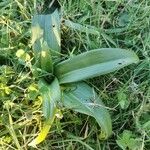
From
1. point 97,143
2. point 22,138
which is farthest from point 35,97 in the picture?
point 97,143

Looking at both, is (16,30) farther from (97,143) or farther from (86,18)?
(97,143)

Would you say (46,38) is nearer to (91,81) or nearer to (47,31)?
(47,31)

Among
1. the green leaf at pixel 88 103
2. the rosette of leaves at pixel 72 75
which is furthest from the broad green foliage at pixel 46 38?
the green leaf at pixel 88 103

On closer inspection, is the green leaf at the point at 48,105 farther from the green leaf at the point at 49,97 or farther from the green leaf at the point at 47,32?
the green leaf at the point at 47,32

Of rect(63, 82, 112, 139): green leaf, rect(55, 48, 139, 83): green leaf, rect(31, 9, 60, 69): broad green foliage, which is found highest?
rect(31, 9, 60, 69): broad green foliage

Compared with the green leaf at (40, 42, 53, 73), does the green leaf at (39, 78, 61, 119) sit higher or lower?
lower

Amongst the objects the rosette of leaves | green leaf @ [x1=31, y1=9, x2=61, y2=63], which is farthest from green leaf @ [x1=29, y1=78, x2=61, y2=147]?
green leaf @ [x1=31, y1=9, x2=61, y2=63]

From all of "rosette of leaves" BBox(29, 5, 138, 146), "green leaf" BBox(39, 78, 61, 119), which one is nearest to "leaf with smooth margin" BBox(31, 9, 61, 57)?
"rosette of leaves" BBox(29, 5, 138, 146)

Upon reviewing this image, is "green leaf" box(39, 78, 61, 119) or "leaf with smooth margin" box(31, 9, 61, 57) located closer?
"green leaf" box(39, 78, 61, 119)

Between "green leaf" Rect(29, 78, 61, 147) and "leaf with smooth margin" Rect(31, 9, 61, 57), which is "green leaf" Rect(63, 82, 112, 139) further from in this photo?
"leaf with smooth margin" Rect(31, 9, 61, 57)
